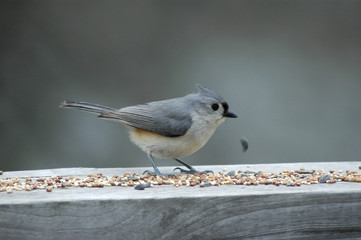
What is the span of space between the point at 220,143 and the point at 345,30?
1541mm

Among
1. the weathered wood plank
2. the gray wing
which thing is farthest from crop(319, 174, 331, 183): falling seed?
the gray wing

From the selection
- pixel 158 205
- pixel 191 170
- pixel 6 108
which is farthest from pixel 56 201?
pixel 6 108

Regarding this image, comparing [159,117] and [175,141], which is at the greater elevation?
[159,117]

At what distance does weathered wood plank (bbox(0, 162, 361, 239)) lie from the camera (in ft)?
7.80

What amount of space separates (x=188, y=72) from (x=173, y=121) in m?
1.48

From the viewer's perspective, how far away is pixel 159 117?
12.2ft

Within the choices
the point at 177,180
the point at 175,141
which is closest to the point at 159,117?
the point at 175,141

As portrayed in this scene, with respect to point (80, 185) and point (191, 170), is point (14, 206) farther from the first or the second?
point (191, 170)

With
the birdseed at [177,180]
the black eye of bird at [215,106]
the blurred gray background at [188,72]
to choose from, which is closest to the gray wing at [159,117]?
the black eye of bird at [215,106]

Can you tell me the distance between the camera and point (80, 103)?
383cm

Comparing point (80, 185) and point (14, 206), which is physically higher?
point (80, 185)

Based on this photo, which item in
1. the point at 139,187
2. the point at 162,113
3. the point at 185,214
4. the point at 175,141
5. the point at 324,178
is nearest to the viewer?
the point at 185,214

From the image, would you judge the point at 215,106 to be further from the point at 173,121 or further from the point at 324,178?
the point at 324,178

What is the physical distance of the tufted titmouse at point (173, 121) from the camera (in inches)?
144
